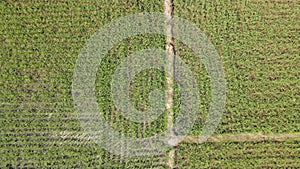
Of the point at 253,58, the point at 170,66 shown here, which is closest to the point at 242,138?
the point at 253,58

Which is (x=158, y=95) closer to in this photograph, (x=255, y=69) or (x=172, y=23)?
(x=172, y=23)

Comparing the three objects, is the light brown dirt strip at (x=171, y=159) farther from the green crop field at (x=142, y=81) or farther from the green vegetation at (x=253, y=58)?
the green vegetation at (x=253, y=58)

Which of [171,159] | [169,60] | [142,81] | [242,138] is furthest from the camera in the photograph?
[169,60]

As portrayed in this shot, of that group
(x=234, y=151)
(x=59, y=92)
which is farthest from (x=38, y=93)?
(x=234, y=151)

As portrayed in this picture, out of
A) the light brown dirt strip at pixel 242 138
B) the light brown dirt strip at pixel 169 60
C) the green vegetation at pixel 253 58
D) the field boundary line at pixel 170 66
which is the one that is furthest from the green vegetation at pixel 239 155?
the light brown dirt strip at pixel 169 60

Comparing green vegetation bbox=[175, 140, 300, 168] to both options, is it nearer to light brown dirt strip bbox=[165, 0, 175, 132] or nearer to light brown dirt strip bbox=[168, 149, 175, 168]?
light brown dirt strip bbox=[168, 149, 175, 168]

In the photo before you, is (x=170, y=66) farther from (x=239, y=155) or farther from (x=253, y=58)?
(x=239, y=155)

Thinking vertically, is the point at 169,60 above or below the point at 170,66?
above

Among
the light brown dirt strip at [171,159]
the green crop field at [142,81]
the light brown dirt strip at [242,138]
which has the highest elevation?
the green crop field at [142,81]

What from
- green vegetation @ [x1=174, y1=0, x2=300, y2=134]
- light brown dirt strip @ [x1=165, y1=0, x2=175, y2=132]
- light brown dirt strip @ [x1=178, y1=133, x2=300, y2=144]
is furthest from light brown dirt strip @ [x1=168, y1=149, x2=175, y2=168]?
green vegetation @ [x1=174, y1=0, x2=300, y2=134]
